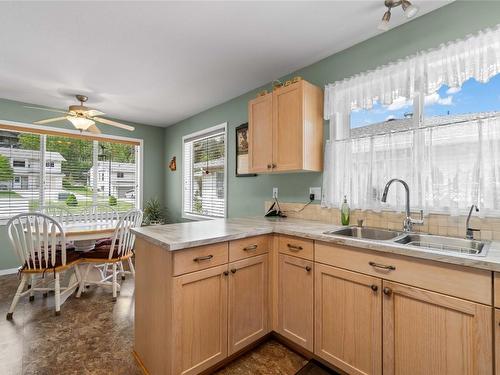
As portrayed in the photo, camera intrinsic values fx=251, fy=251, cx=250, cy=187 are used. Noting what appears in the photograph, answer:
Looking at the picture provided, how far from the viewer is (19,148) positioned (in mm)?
3605

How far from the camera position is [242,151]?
3.22 m

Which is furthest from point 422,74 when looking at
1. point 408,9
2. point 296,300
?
point 296,300

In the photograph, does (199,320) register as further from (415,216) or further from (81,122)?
(81,122)

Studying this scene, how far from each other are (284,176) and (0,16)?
262 cm

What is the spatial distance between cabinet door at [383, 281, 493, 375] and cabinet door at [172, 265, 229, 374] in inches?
37.7

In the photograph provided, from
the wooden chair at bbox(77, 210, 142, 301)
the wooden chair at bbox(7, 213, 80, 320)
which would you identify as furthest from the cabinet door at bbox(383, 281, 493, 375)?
the wooden chair at bbox(7, 213, 80, 320)

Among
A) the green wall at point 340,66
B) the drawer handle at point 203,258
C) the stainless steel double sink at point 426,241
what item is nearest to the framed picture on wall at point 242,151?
the green wall at point 340,66

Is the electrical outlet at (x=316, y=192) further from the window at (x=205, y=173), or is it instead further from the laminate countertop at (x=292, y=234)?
the window at (x=205, y=173)

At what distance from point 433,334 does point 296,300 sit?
816mm

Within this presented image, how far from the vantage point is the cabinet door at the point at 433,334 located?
3.55ft

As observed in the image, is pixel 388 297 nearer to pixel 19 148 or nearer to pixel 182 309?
pixel 182 309

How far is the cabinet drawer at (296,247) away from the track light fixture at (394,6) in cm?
147

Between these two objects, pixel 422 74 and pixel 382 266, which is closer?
pixel 382 266

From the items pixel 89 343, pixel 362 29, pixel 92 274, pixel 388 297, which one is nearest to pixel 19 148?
pixel 92 274
